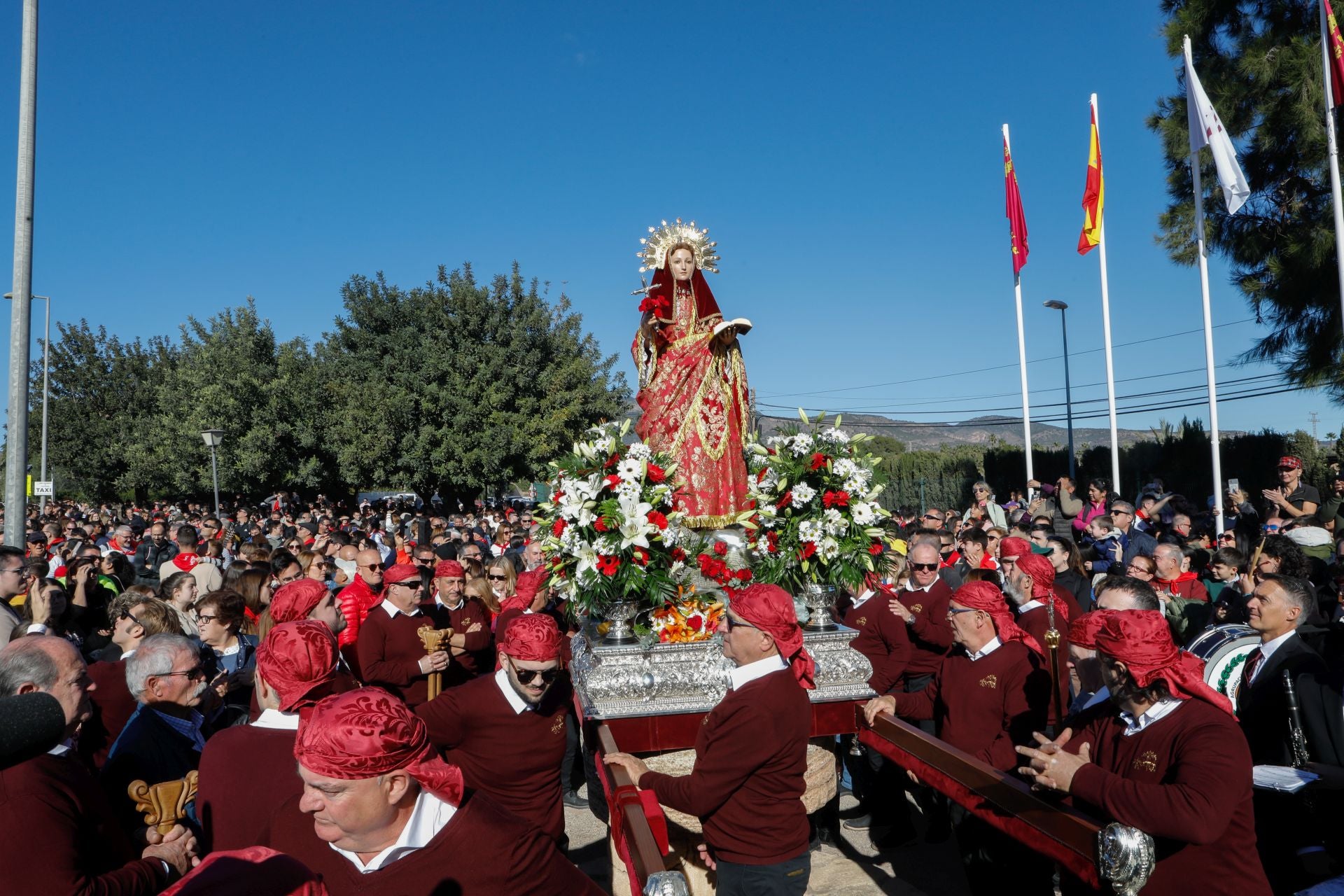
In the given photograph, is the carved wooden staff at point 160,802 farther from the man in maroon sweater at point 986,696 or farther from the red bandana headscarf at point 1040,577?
the red bandana headscarf at point 1040,577

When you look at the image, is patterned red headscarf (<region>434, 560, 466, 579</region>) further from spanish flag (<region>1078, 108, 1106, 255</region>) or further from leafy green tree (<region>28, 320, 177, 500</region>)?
leafy green tree (<region>28, 320, 177, 500</region>)

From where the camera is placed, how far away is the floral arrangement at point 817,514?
6.81 metres

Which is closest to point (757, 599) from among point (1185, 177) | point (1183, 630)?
point (1183, 630)

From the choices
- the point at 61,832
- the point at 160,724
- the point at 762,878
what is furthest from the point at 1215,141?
the point at 61,832

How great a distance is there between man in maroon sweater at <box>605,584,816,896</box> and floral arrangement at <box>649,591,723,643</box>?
2167 mm

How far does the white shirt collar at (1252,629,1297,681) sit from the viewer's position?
4836 mm

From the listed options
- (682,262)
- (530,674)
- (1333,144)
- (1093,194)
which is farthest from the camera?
(1093,194)

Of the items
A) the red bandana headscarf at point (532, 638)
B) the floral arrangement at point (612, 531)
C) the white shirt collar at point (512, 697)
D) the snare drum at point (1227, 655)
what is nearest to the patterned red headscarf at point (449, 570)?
the floral arrangement at point (612, 531)

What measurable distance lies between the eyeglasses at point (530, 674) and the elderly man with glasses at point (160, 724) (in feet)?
4.26

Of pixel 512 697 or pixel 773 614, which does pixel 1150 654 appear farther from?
pixel 512 697

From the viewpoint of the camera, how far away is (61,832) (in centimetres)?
269

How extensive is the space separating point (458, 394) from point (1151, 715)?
27.9 m

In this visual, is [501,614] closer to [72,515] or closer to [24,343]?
[24,343]

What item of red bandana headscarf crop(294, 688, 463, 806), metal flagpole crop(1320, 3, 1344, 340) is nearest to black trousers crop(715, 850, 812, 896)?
red bandana headscarf crop(294, 688, 463, 806)
